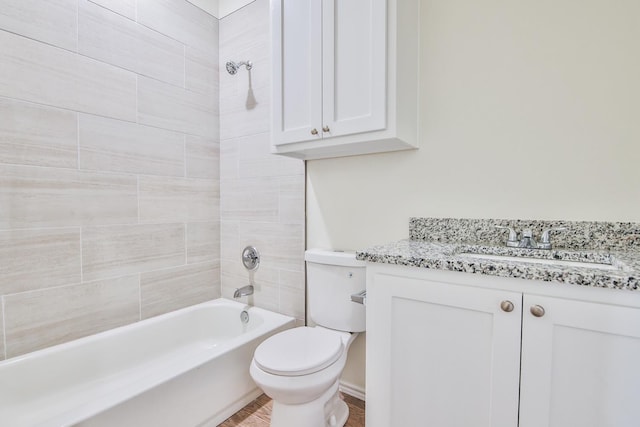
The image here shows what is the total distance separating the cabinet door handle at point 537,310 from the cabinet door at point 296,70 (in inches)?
40.3

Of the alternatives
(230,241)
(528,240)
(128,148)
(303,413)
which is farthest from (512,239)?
(128,148)

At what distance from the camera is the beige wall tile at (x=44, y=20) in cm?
140

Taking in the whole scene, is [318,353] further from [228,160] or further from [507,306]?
[228,160]

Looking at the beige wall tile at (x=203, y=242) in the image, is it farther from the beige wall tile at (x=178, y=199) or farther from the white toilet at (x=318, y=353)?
the white toilet at (x=318, y=353)

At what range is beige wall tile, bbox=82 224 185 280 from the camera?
168cm

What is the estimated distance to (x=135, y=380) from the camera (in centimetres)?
165

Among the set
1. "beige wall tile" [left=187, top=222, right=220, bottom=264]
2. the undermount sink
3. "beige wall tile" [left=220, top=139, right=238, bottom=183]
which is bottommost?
"beige wall tile" [left=187, top=222, right=220, bottom=264]

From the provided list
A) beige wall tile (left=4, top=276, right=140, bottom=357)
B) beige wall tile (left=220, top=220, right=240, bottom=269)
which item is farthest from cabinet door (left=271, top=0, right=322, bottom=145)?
beige wall tile (left=4, top=276, right=140, bottom=357)

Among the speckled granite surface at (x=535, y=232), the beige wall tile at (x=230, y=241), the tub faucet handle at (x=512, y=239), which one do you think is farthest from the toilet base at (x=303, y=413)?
the beige wall tile at (x=230, y=241)

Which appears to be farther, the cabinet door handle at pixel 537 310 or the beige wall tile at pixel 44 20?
the beige wall tile at pixel 44 20

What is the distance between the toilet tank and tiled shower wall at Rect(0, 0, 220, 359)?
3.25 feet

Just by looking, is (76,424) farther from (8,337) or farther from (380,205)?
(380,205)

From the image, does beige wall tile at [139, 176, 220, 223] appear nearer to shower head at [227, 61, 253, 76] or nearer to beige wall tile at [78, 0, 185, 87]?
beige wall tile at [78, 0, 185, 87]

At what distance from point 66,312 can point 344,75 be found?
5.86 feet
